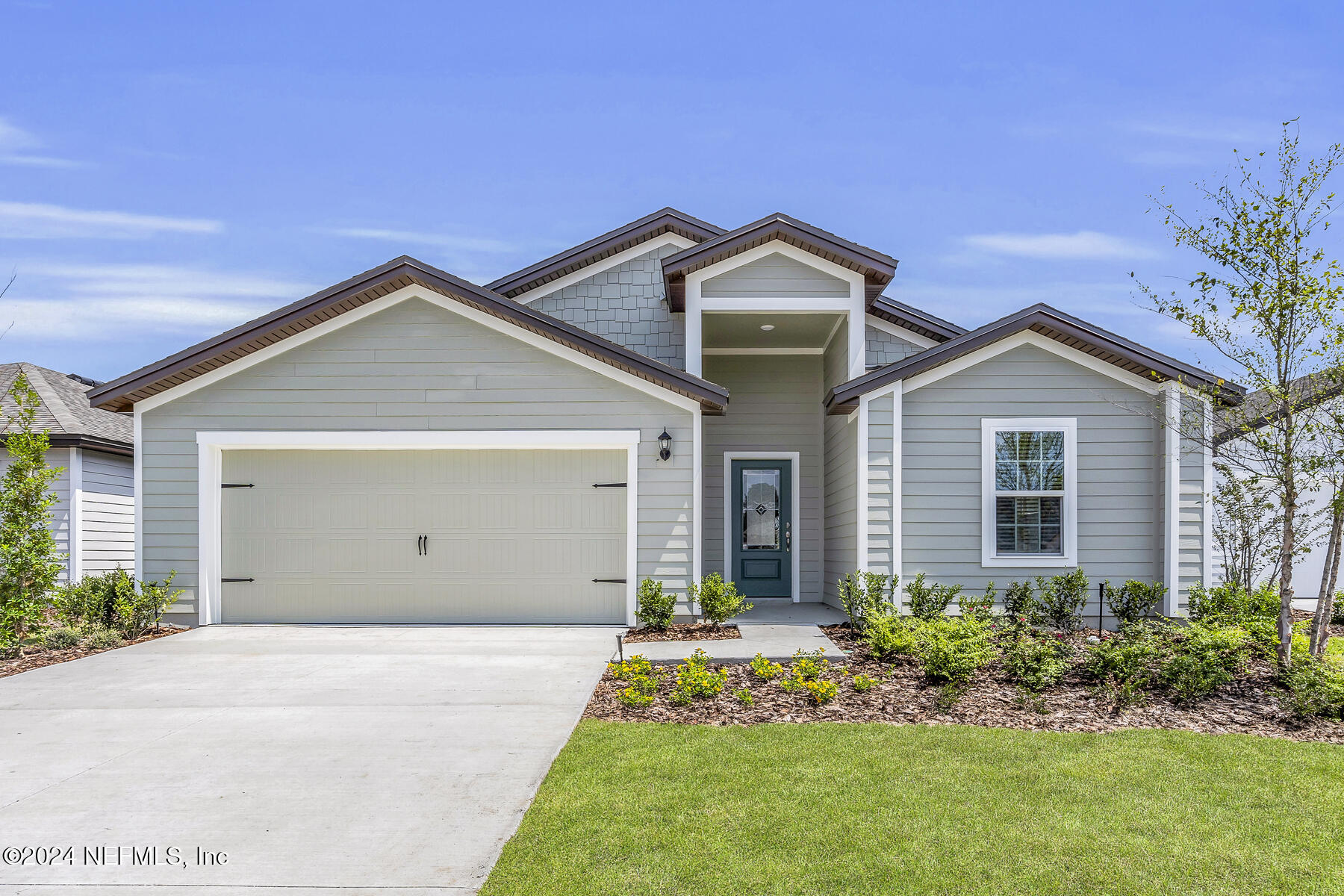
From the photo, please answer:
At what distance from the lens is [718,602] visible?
33.2ft

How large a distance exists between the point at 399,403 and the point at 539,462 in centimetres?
176

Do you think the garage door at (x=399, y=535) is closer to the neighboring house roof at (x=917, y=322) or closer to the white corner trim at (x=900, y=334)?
the white corner trim at (x=900, y=334)

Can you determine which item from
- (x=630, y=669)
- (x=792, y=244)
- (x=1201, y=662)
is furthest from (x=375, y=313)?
(x=1201, y=662)

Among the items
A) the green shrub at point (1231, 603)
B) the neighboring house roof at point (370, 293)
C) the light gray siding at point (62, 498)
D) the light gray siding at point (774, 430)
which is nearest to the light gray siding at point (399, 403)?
the neighboring house roof at point (370, 293)

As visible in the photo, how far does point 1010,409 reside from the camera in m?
10.7

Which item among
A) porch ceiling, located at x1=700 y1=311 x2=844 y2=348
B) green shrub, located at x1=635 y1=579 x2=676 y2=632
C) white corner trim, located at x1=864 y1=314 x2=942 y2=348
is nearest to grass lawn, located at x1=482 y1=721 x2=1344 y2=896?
green shrub, located at x1=635 y1=579 x2=676 y2=632

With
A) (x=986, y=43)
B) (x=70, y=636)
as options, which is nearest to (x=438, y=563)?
(x=70, y=636)

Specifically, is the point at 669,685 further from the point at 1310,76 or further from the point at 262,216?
the point at 262,216

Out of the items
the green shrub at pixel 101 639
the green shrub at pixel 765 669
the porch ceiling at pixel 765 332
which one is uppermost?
the porch ceiling at pixel 765 332

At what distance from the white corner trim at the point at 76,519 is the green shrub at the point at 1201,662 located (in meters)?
14.5

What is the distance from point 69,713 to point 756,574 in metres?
9.08

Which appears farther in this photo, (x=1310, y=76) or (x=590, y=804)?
(x=1310, y=76)

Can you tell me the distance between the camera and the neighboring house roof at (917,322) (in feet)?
41.9

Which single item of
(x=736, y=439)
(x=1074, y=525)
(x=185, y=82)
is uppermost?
(x=185, y=82)
